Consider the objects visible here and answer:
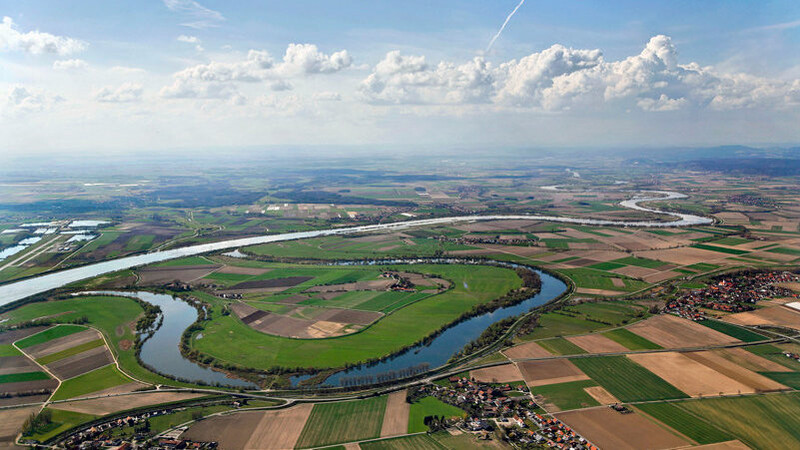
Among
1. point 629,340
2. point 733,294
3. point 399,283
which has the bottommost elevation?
point 629,340

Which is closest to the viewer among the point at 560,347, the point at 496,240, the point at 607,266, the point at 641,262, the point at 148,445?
the point at 148,445

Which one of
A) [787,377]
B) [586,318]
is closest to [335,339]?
[586,318]

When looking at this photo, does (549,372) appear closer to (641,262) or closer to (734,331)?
(734,331)

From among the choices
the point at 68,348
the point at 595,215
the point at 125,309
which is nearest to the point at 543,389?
the point at 68,348

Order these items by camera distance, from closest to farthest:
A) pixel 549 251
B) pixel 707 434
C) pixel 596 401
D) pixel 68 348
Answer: pixel 707 434, pixel 596 401, pixel 68 348, pixel 549 251

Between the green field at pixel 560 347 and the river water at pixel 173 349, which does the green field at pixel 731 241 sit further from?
the river water at pixel 173 349

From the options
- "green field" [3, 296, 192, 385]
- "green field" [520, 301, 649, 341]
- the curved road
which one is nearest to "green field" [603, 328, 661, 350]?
"green field" [520, 301, 649, 341]

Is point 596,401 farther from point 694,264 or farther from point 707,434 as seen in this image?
point 694,264
